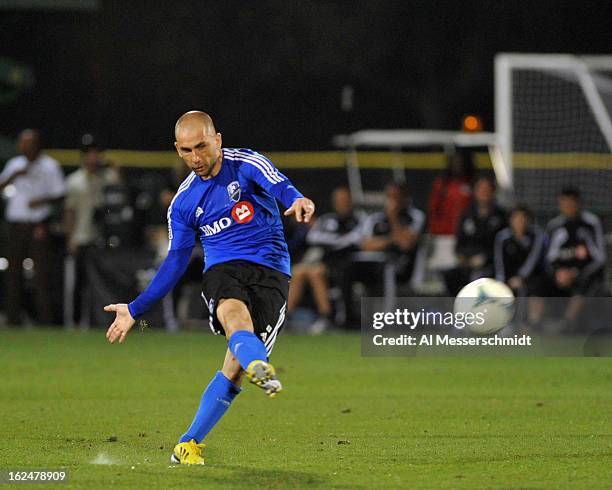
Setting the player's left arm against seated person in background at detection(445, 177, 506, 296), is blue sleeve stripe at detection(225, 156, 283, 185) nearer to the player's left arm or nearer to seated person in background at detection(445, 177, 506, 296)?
the player's left arm

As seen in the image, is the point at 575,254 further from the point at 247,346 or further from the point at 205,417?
the point at 247,346

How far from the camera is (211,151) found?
753 cm

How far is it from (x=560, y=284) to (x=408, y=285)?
6.90 feet

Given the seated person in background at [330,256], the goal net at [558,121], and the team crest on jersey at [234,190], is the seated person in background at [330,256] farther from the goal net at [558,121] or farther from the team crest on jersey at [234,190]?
the team crest on jersey at [234,190]

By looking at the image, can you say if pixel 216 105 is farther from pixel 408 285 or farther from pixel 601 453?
pixel 601 453

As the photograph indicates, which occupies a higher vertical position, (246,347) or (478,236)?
(246,347)

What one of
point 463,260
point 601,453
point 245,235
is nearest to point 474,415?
point 601,453

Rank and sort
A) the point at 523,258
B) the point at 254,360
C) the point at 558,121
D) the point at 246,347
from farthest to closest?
the point at 558,121, the point at 523,258, the point at 246,347, the point at 254,360

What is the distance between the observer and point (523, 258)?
16891mm

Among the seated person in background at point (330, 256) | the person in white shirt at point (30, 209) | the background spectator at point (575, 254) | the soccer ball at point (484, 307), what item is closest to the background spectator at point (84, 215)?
the person in white shirt at point (30, 209)

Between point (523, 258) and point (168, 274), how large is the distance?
384 inches

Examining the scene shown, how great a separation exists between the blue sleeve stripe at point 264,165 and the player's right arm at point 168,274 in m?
0.48

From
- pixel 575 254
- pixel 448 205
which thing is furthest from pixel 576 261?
pixel 448 205

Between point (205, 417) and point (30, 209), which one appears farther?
point (30, 209)
